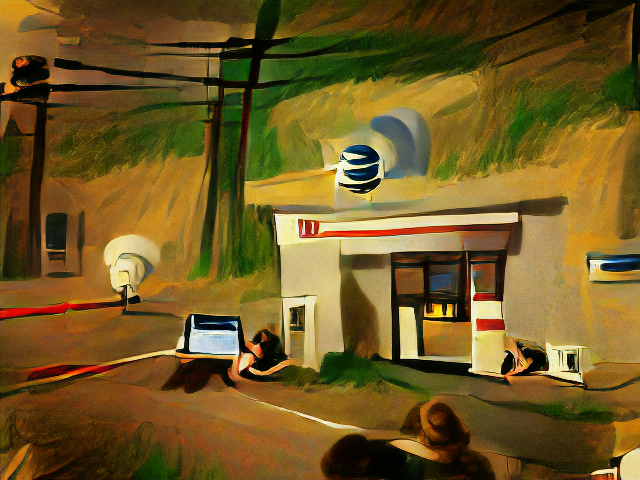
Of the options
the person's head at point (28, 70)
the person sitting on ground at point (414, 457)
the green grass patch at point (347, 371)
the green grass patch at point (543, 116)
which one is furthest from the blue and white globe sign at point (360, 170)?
the person's head at point (28, 70)

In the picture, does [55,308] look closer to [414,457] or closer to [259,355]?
[259,355]

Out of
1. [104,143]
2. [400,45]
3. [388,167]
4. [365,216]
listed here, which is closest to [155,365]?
[104,143]

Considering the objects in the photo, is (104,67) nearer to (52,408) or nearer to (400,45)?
(400,45)

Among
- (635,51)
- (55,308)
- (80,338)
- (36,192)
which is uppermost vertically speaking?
(635,51)

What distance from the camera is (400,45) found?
5.14 feet

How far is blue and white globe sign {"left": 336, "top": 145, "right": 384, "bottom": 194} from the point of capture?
60.9 inches

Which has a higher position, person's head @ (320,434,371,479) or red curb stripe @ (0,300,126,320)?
red curb stripe @ (0,300,126,320)

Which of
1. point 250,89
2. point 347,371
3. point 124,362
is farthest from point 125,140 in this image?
point 347,371

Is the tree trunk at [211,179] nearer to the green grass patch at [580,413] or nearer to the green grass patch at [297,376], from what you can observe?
the green grass patch at [297,376]

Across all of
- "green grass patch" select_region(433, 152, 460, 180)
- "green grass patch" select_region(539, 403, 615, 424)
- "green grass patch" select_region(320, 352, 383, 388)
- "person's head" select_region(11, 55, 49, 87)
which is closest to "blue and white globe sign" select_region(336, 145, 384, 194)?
"green grass patch" select_region(433, 152, 460, 180)

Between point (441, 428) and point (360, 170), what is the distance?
0.99 m

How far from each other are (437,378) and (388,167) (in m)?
0.80

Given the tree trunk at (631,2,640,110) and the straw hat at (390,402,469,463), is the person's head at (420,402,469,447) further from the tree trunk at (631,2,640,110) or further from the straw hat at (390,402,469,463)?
the tree trunk at (631,2,640,110)

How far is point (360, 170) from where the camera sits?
1.55 metres
